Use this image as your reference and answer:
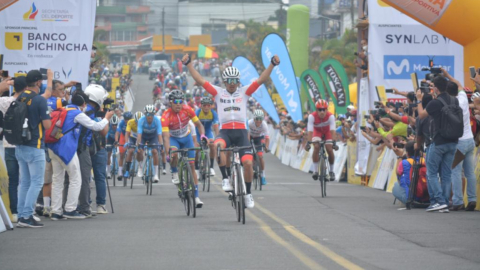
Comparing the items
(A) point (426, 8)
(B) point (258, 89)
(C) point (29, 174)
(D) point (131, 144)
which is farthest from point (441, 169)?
(B) point (258, 89)

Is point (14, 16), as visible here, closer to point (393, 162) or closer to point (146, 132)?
point (146, 132)

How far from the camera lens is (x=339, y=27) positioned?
9912 centimetres

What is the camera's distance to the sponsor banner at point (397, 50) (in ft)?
83.1

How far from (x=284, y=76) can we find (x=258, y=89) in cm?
221

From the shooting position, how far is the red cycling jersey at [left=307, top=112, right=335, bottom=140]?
20734 millimetres

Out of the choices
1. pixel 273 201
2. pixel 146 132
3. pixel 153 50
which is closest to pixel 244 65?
pixel 146 132

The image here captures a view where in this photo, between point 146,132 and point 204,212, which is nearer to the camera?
point 204,212

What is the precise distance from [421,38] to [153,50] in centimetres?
13466

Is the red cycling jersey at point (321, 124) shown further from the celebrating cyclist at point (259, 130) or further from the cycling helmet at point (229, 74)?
the cycling helmet at point (229, 74)

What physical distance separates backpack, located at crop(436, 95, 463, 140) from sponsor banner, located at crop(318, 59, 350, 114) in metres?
18.5

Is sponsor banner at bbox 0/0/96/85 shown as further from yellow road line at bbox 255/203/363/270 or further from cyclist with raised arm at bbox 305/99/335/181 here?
yellow road line at bbox 255/203/363/270

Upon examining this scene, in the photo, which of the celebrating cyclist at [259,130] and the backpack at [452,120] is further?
the celebrating cyclist at [259,130]

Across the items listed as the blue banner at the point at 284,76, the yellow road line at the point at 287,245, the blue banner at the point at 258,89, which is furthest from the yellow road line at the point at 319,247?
the blue banner at the point at 258,89

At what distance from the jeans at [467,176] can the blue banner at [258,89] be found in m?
21.2
